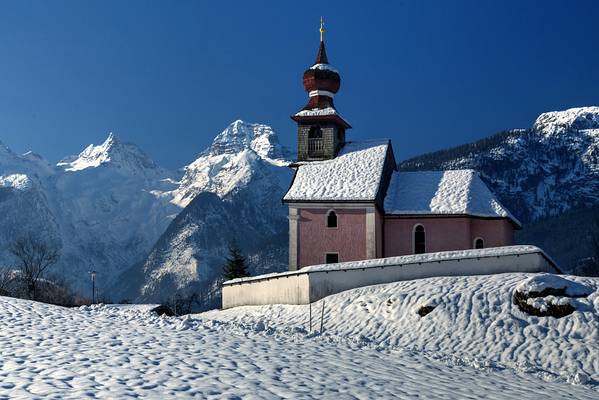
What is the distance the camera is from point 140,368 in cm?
1697

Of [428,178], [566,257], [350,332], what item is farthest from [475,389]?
[566,257]

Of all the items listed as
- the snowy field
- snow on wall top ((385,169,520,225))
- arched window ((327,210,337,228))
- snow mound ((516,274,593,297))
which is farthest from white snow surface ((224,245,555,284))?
snow on wall top ((385,169,520,225))

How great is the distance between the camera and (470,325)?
29047 mm

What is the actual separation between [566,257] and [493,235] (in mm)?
150230

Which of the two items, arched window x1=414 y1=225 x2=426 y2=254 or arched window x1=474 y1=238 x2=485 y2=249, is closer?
arched window x1=474 y1=238 x2=485 y2=249

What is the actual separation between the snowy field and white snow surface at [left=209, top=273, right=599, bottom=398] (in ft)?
0.22

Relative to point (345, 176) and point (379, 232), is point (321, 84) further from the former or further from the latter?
point (379, 232)

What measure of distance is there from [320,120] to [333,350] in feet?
94.5

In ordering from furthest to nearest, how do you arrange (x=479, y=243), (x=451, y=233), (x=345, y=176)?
(x=345, y=176), (x=479, y=243), (x=451, y=233)

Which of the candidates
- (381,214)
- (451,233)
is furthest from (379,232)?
(451,233)

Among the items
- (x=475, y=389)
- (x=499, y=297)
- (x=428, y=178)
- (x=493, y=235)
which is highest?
(x=428, y=178)

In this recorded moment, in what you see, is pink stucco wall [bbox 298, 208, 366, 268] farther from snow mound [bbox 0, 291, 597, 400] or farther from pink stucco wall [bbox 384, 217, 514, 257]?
snow mound [bbox 0, 291, 597, 400]

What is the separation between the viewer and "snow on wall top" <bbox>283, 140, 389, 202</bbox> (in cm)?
4350

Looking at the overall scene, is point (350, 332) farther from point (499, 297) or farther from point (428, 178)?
Result: point (428, 178)
